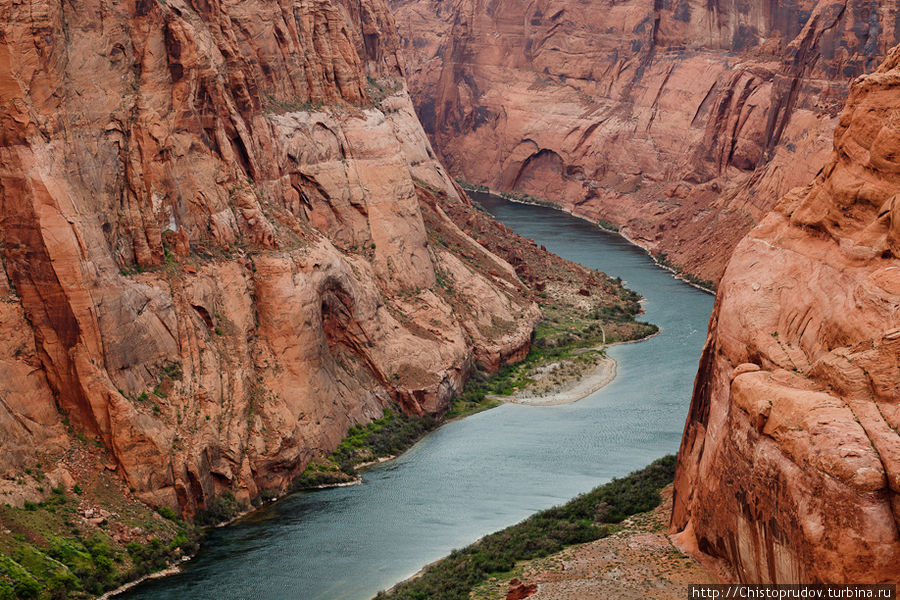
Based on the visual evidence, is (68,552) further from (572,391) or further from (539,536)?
(572,391)

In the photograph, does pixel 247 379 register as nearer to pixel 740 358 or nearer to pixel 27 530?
pixel 27 530

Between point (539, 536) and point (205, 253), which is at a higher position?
point (205, 253)

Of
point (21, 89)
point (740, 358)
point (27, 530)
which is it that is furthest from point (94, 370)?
point (740, 358)

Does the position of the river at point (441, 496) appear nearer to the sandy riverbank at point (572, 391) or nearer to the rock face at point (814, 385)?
the sandy riverbank at point (572, 391)

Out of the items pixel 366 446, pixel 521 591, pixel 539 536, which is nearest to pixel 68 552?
pixel 521 591

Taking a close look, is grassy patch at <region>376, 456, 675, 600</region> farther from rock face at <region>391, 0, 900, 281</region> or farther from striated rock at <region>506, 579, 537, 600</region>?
rock face at <region>391, 0, 900, 281</region>
